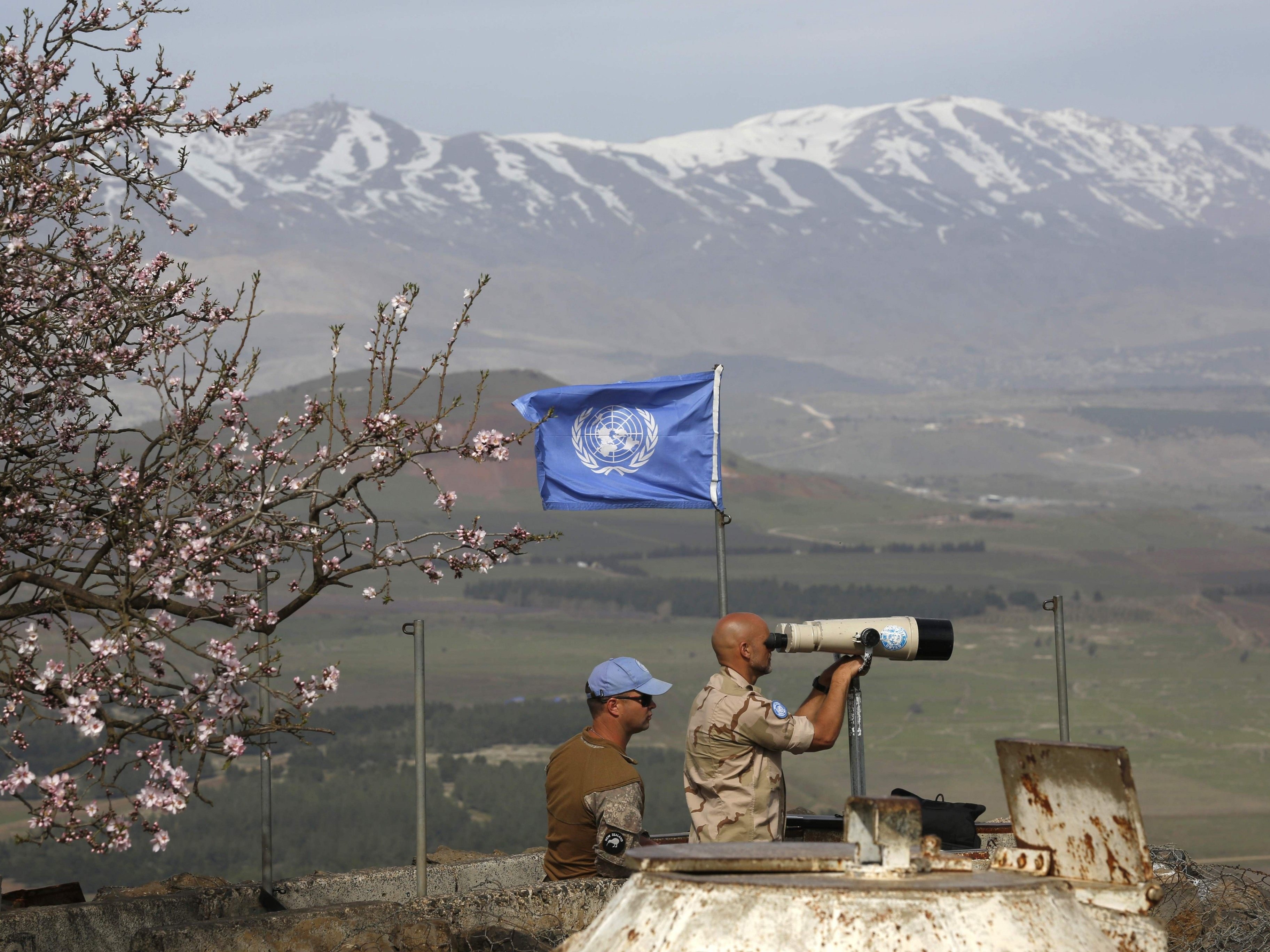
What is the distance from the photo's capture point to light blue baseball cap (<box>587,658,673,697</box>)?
7.89 meters

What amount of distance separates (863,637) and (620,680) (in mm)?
1144

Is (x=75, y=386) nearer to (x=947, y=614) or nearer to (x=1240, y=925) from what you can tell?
(x=1240, y=925)

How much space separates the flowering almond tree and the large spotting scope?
202 centimetres

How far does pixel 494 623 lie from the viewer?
104062 millimetres

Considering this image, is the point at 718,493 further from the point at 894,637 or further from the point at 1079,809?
the point at 1079,809

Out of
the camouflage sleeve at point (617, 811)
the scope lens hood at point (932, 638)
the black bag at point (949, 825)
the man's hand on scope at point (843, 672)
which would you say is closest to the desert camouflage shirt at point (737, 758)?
the man's hand on scope at point (843, 672)

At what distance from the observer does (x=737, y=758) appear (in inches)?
293

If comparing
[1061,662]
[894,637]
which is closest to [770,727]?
[894,637]

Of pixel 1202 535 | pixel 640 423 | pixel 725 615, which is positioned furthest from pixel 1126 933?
pixel 1202 535

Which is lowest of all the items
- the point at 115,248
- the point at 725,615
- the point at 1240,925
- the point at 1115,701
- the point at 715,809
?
the point at 1115,701

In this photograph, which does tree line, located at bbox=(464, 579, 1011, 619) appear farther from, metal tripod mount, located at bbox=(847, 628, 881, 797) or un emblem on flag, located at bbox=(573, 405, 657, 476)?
metal tripod mount, located at bbox=(847, 628, 881, 797)

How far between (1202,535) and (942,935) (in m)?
139

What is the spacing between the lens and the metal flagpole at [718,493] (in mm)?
10789

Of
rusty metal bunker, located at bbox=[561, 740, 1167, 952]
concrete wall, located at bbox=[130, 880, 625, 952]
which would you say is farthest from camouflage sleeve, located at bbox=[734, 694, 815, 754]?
rusty metal bunker, located at bbox=[561, 740, 1167, 952]
